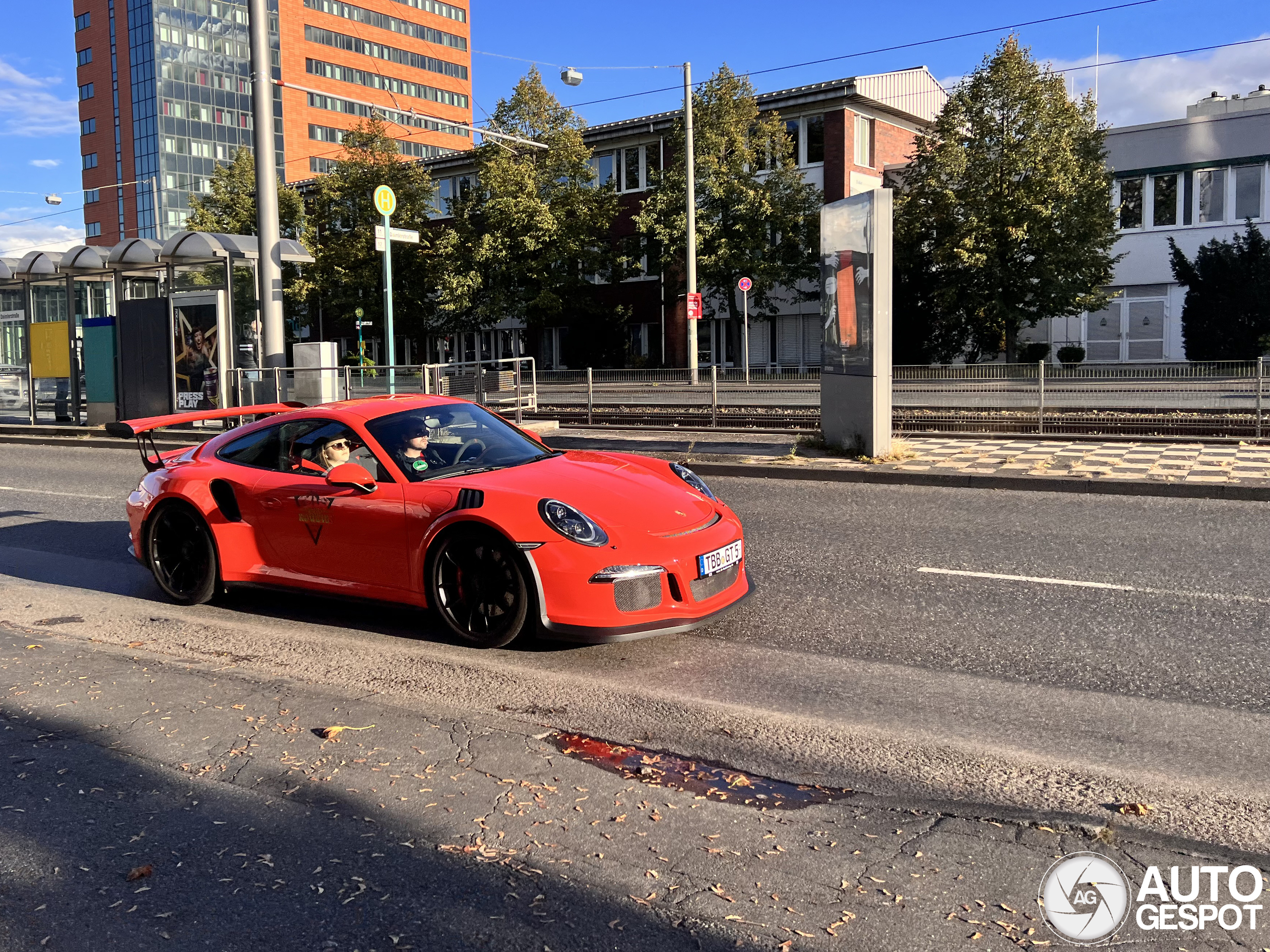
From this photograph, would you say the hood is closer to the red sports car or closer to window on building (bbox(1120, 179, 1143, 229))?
the red sports car

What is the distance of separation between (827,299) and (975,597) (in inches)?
355

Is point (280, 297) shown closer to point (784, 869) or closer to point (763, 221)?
point (784, 869)

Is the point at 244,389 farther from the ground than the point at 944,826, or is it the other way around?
the point at 244,389

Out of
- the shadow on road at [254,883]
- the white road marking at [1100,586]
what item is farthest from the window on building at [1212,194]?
the shadow on road at [254,883]

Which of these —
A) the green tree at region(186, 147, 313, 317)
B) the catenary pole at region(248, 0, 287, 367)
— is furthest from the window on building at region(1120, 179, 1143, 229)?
the green tree at region(186, 147, 313, 317)

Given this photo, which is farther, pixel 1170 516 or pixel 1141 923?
pixel 1170 516

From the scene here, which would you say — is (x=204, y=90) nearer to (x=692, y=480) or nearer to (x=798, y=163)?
(x=798, y=163)

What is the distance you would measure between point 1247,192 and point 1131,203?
400cm

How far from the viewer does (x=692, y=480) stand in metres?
6.22

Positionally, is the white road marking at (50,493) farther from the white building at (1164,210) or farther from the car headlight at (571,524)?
the white building at (1164,210)

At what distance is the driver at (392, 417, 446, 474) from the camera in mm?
5855

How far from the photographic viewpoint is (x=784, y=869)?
3.03 metres

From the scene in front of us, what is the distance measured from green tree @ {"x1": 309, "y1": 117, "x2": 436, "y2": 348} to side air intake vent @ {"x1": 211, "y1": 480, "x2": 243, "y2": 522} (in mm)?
41568

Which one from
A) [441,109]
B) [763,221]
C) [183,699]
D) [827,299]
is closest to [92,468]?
[827,299]
